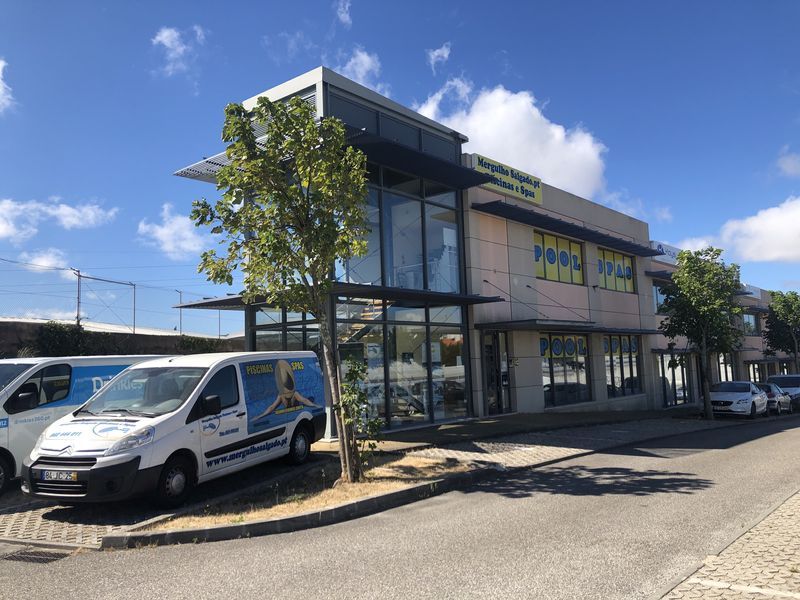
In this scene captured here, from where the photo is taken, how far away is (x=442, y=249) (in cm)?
1738

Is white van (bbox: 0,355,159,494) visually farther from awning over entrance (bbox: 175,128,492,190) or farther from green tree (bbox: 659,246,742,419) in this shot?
green tree (bbox: 659,246,742,419)

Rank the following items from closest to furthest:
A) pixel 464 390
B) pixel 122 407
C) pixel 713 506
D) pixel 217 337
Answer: pixel 713 506 → pixel 122 407 → pixel 464 390 → pixel 217 337

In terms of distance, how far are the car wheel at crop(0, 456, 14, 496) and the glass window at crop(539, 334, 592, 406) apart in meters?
16.2

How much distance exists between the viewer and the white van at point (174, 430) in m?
7.09

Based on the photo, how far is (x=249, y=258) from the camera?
31.7 feet

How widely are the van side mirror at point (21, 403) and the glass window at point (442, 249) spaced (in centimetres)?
991

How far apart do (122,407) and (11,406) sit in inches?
80.2

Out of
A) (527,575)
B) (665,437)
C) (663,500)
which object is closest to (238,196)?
(527,575)

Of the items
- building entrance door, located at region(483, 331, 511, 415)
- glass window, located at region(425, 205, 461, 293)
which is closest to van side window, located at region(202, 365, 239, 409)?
glass window, located at region(425, 205, 461, 293)

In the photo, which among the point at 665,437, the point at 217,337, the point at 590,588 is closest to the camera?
the point at 590,588

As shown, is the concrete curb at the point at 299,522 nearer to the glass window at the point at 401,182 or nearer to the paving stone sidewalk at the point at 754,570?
the paving stone sidewalk at the point at 754,570

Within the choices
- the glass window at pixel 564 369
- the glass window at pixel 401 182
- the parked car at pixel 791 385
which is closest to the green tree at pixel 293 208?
the glass window at pixel 401 182

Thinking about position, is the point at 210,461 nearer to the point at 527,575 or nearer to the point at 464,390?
the point at 527,575

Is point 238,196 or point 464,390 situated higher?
point 238,196
